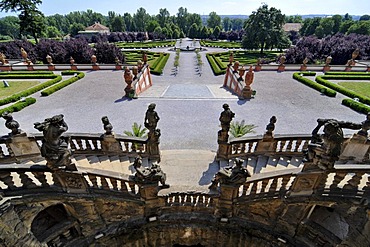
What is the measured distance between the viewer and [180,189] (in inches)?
299

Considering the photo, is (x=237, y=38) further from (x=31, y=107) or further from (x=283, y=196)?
(x=283, y=196)

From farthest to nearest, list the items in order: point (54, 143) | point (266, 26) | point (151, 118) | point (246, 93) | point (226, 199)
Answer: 1. point (266, 26)
2. point (246, 93)
3. point (151, 118)
4. point (226, 199)
5. point (54, 143)

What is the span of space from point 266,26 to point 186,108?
38556 millimetres

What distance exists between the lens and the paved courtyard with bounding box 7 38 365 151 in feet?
44.1

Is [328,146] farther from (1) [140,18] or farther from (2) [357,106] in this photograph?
(1) [140,18]

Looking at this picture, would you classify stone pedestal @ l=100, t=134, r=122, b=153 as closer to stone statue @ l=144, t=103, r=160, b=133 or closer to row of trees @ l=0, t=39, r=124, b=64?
stone statue @ l=144, t=103, r=160, b=133

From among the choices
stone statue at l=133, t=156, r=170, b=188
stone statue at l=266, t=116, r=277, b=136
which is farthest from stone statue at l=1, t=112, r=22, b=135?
stone statue at l=266, t=116, r=277, b=136

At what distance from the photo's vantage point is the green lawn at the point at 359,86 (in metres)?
20.9

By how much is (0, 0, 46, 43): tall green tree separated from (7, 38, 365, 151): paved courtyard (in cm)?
3459

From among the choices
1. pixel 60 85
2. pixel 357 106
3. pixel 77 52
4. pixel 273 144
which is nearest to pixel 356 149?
pixel 273 144

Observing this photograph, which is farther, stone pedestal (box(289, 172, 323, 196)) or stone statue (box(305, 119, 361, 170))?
stone pedestal (box(289, 172, 323, 196))

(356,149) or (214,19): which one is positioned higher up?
(214,19)

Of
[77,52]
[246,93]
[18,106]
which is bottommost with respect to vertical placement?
[246,93]

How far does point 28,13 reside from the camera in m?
46.2
